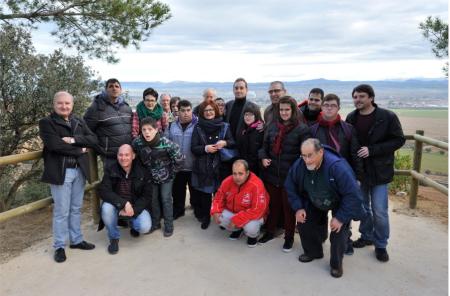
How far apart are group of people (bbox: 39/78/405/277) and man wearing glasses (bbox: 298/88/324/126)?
0.04ft

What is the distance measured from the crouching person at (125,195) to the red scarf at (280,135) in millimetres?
1407

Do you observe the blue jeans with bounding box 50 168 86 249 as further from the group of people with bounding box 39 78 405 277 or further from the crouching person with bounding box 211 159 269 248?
the crouching person with bounding box 211 159 269 248

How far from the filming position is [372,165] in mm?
3652

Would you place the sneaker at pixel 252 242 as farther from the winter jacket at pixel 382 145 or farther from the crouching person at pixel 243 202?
the winter jacket at pixel 382 145

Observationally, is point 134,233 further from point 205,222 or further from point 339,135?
point 339,135

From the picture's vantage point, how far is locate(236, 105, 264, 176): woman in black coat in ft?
14.0

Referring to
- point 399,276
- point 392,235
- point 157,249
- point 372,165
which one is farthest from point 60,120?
point 392,235

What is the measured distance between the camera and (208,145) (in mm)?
4336

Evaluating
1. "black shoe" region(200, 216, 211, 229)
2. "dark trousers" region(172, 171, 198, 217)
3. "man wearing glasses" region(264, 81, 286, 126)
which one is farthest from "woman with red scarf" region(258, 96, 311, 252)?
"dark trousers" region(172, 171, 198, 217)

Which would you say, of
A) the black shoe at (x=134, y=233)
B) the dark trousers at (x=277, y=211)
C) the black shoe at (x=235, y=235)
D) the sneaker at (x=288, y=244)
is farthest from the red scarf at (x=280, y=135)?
the black shoe at (x=134, y=233)

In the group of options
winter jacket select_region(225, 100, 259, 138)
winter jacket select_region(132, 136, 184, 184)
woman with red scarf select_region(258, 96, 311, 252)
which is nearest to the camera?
woman with red scarf select_region(258, 96, 311, 252)

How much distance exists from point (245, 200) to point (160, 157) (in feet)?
3.43

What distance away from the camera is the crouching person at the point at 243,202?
12.8 ft

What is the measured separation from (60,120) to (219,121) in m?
1.73
